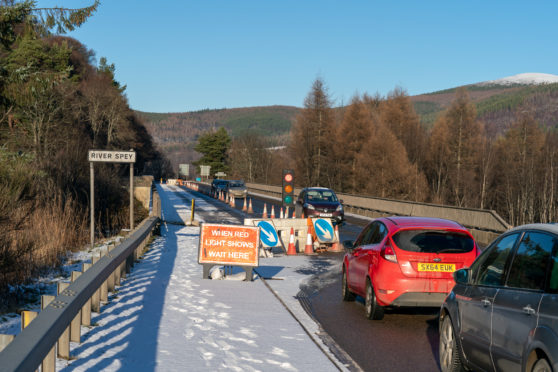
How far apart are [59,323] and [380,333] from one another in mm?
4631

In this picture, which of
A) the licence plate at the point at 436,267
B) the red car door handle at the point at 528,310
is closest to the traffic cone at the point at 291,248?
the licence plate at the point at 436,267

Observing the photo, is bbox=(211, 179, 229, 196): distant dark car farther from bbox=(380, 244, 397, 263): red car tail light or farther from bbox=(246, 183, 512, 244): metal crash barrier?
bbox=(380, 244, 397, 263): red car tail light

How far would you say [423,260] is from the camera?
8.76 m

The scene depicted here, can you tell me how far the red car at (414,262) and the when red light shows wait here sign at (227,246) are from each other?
3.77 m

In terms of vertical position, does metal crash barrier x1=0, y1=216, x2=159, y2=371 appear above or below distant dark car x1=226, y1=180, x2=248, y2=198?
above

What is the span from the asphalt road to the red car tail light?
3.22 ft

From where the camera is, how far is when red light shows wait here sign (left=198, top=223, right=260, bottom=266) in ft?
41.9

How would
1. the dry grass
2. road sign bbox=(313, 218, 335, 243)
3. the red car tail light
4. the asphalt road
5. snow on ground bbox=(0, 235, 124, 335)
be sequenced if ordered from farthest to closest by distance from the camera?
road sign bbox=(313, 218, 335, 243)
the dry grass
the red car tail light
snow on ground bbox=(0, 235, 124, 335)
the asphalt road

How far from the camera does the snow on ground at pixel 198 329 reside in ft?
21.0

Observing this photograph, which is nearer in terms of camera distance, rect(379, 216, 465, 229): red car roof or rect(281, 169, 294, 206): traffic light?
rect(379, 216, 465, 229): red car roof

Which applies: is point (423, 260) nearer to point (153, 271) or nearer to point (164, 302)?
point (164, 302)

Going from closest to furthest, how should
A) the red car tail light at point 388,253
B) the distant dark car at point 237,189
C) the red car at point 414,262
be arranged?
the red car at point 414,262 → the red car tail light at point 388,253 → the distant dark car at point 237,189

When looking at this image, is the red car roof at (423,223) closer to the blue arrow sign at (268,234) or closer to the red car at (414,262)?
the red car at (414,262)

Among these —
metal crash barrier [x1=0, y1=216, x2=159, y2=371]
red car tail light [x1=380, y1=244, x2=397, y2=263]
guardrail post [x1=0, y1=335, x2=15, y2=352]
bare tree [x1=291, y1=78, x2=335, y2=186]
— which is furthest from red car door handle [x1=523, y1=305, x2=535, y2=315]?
bare tree [x1=291, y1=78, x2=335, y2=186]
